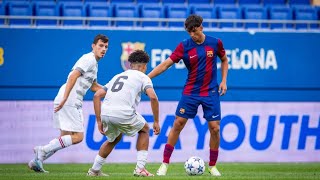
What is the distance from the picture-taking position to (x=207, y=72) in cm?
1055

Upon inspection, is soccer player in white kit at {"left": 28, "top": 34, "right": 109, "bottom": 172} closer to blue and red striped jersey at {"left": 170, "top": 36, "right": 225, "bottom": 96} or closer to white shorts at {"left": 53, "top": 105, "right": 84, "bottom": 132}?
white shorts at {"left": 53, "top": 105, "right": 84, "bottom": 132}

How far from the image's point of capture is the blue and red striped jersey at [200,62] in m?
10.5

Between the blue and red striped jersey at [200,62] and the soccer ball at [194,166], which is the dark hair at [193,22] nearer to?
the blue and red striped jersey at [200,62]

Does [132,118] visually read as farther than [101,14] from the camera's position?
No

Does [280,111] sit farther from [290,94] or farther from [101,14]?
[101,14]

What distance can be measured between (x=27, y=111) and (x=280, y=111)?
17.4 feet

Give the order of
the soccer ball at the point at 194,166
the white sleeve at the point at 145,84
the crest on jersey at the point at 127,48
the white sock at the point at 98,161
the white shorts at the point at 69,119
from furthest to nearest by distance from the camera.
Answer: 1. the crest on jersey at the point at 127,48
2. the white shorts at the point at 69,119
3. the soccer ball at the point at 194,166
4. the white sock at the point at 98,161
5. the white sleeve at the point at 145,84

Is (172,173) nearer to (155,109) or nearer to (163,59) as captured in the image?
(155,109)

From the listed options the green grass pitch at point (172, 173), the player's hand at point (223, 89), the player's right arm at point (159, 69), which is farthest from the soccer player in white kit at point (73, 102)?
the player's hand at point (223, 89)

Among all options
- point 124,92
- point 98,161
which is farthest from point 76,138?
point 124,92

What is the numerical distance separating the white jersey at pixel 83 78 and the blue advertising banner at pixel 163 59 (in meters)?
4.39

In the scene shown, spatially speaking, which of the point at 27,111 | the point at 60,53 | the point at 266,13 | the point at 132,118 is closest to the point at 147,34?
the point at 60,53

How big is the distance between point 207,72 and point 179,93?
5655 mm

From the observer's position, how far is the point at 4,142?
15.4 meters
